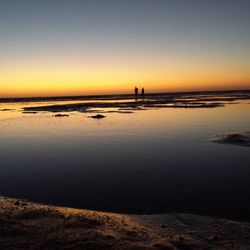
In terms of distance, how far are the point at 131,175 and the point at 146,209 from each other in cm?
257

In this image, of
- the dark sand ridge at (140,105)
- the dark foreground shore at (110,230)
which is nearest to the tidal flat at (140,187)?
the dark foreground shore at (110,230)

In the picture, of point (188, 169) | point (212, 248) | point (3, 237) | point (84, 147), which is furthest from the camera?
point (84, 147)

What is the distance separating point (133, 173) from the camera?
376 inches

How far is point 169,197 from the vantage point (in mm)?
7422

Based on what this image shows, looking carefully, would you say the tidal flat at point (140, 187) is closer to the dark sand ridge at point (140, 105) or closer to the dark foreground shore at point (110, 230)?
the dark foreground shore at point (110, 230)

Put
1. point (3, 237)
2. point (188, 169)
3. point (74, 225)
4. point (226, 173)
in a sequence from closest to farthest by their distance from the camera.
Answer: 1. point (3, 237)
2. point (74, 225)
3. point (226, 173)
4. point (188, 169)

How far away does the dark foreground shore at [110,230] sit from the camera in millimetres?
5020

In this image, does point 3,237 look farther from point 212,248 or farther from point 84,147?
point 84,147

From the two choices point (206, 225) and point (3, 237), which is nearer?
point (3, 237)

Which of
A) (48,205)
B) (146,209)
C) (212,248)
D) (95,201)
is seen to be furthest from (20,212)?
(212,248)

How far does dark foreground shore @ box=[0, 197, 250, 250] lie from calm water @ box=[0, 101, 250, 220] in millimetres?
543

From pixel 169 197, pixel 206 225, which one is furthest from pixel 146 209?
pixel 206 225

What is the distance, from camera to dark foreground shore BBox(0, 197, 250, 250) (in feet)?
16.5

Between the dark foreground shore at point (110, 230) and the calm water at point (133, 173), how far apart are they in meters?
0.54
